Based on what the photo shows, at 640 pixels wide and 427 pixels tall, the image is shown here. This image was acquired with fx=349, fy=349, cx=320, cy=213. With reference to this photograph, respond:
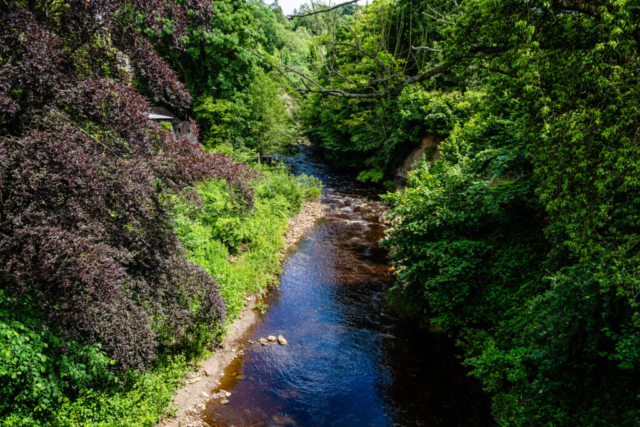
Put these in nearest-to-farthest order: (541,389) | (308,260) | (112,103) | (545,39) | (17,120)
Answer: (545,39) → (17,120) → (112,103) → (541,389) → (308,260)

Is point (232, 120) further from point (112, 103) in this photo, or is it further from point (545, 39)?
point (545, 39)

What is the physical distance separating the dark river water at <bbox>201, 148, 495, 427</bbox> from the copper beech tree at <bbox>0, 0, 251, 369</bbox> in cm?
221

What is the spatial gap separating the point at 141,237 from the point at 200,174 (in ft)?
4.36

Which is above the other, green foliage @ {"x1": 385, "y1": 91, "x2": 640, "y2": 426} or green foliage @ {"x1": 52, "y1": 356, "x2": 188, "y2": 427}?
green foliage @ {"x1": 385, "y1": 91, "x2": 640, "y2": 426}

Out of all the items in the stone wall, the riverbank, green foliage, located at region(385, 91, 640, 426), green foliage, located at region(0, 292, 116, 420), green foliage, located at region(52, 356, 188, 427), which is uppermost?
the stone wall

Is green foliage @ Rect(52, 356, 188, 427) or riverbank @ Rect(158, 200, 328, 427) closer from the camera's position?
green foliage @ Rect(52, 356, 188, 427)

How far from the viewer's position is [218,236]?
36.6 ft

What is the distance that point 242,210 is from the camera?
704 centimetres

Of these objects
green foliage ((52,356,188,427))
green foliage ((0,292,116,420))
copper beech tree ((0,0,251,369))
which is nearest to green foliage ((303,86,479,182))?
copper beech tree ((0,0,251,369))

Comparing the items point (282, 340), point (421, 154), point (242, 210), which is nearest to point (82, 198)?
point (242, 210)

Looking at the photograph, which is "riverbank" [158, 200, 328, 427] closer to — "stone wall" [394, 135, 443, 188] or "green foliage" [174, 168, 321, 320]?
"green foliage" [174, 168, 321, 320]

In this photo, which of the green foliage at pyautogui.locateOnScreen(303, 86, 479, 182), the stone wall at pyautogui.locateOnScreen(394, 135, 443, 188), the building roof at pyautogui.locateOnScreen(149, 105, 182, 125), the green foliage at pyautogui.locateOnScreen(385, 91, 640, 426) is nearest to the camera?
the green foliage at pyautogui.locateOnScreen(385, 91, 640, 426)

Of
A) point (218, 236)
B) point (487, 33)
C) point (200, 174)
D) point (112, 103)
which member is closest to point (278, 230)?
point (218, 236)

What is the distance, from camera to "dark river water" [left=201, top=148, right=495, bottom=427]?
6.49 m
